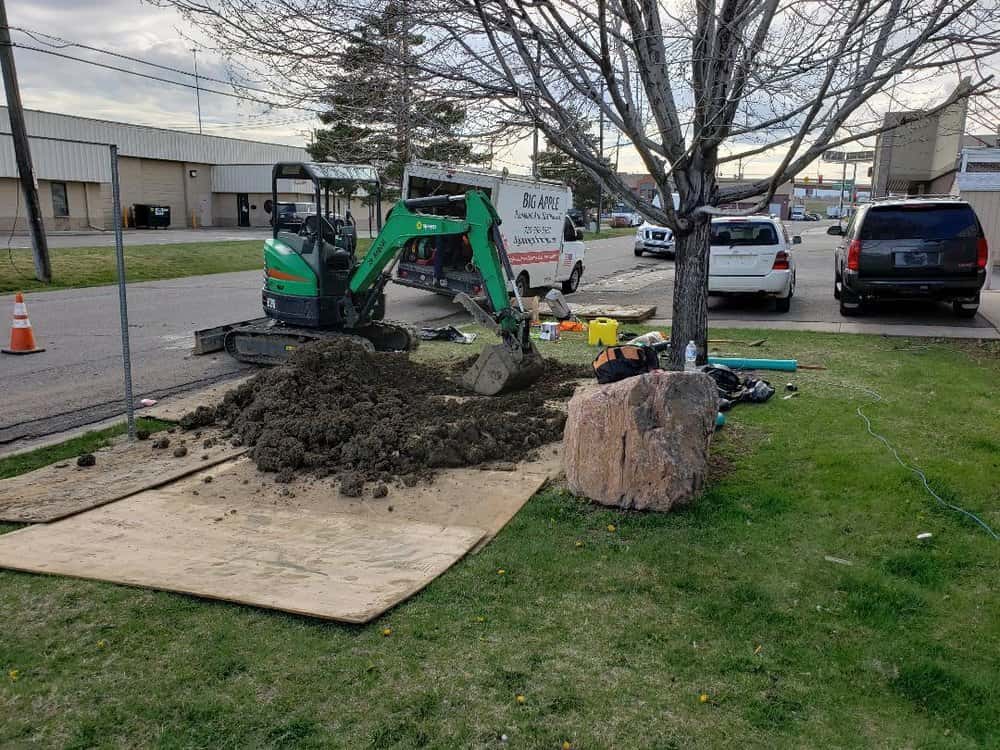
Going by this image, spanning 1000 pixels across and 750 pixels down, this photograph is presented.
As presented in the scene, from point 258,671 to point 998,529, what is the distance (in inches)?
178

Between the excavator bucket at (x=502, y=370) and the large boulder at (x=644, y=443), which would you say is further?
the excavator bucket at (x=502, y=370)

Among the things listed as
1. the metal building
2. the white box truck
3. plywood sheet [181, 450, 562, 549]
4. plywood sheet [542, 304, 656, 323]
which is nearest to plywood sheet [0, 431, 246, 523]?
plywood sheet [181, 450, 562, 549]

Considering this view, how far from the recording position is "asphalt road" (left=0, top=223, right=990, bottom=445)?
9047mm

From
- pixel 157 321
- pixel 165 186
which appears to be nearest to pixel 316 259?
pixel 157 321

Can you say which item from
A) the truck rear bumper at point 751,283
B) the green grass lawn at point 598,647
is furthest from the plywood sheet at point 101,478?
the truck rear bumper at point 751,283

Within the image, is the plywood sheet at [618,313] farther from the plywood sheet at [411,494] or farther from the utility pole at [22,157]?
the utility pole at [22,157]

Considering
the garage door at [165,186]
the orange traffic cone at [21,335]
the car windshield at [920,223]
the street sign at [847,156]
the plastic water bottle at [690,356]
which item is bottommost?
the orange traffic cone at [21,335]

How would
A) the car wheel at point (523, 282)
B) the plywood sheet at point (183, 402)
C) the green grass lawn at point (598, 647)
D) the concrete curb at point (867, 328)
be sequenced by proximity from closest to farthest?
the green grass lawn at point (598, 647) → the plywood sheet at point (183, 402) → the concrete curb at point (867, 328) → the car wheel at point (523, 282)

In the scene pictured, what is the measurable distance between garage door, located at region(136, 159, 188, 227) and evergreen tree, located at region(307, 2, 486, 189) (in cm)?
4866

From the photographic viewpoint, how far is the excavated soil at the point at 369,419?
258 inches

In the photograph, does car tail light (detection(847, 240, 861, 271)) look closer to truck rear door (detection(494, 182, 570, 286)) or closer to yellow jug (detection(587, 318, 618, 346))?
yellow jug (detection(587, 318, 618, 346))

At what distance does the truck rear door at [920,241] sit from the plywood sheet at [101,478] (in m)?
11.4

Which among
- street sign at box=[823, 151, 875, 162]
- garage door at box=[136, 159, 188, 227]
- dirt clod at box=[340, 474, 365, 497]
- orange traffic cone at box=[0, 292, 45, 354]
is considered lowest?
dirt clod at box=[340, 474, 365, 497]

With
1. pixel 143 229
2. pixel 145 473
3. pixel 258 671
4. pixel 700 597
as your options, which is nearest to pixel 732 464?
pixel 700 597
